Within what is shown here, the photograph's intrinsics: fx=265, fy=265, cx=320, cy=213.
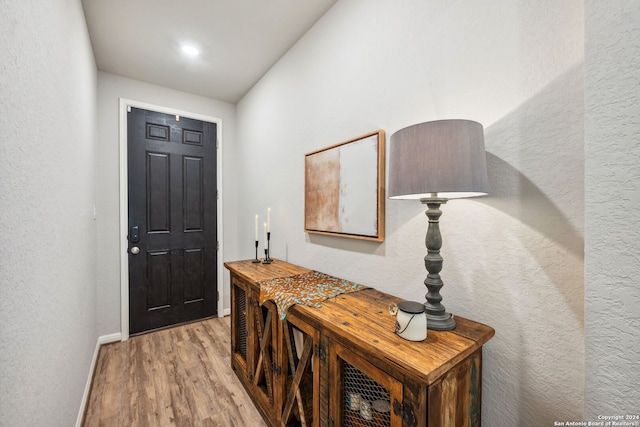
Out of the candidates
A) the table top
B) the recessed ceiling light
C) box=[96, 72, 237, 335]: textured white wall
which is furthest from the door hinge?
box=[96, 72, 237, 335]: textured white wall

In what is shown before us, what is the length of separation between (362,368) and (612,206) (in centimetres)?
82

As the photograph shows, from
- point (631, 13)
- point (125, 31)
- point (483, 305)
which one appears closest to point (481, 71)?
point (631, 13)

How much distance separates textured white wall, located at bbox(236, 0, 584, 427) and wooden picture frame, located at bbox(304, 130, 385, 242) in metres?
0.08

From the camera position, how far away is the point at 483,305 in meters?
1.03

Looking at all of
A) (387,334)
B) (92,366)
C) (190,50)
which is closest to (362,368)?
(387,334)

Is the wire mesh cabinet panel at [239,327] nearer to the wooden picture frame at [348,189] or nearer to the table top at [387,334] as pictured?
A: the wooden picture frame at [348,189]

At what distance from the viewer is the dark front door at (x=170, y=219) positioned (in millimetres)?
2764

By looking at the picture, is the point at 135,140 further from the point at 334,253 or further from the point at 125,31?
the point at 334,253

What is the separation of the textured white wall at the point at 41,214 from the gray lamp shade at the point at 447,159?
1.19 metres

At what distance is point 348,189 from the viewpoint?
A: 1.62 meters

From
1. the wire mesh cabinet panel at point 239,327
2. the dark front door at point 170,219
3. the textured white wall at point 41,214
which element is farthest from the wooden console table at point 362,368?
the dark front door at point 170,219

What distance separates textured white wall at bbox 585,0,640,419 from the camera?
585mm

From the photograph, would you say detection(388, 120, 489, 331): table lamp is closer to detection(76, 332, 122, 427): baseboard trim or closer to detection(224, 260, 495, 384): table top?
detection(224, 260, 495, 384): table top

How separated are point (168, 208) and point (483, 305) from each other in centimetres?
300
